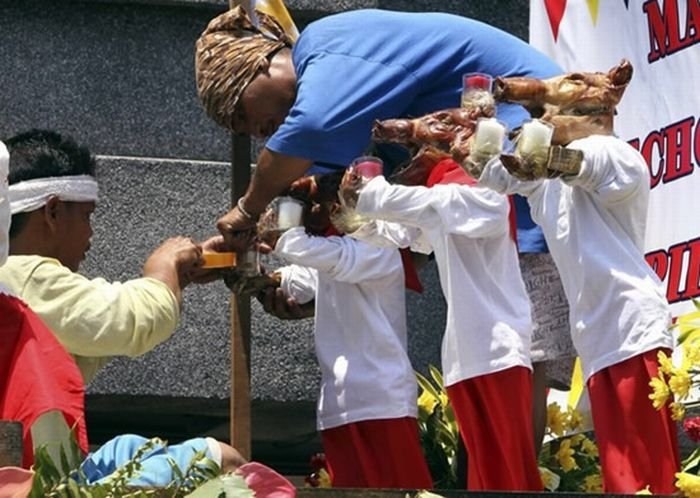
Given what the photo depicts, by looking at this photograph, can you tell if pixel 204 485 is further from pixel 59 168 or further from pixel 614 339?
pixel 59 168

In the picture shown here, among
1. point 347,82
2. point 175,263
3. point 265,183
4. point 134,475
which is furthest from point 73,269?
point 134,475

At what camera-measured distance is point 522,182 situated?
5.24 metres

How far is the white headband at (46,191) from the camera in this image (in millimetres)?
5668

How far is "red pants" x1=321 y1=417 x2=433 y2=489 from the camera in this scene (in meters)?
5.93

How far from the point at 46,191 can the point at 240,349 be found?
2.73 feet

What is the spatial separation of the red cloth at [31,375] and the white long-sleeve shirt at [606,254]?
3.51 feet


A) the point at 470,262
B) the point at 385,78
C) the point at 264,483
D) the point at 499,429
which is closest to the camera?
the point at 264,483

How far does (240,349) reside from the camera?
6.29m

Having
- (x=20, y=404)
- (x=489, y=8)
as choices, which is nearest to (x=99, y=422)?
(x=489, y=8)

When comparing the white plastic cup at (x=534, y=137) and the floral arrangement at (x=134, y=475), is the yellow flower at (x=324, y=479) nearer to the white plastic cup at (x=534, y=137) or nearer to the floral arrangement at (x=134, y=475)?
the white plastic cup at (x=534, y=137)

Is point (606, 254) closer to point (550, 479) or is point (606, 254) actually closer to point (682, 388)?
point (682, 388)

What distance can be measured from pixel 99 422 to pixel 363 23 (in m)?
2.16

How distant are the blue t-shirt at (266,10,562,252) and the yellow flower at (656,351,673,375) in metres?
0.74

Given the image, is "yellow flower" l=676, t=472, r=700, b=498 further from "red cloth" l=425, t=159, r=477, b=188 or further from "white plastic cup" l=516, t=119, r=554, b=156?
"red cloth" l=425, t=159, r=477, b=188
